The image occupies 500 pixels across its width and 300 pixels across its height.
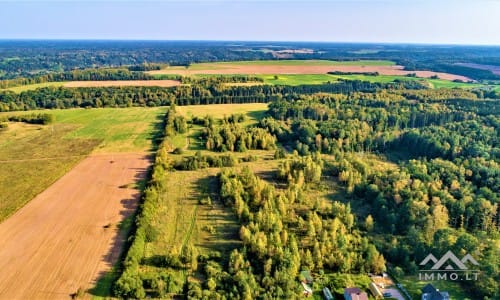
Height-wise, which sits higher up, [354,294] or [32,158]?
[32,158]

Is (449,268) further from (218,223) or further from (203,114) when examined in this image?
(203,114)

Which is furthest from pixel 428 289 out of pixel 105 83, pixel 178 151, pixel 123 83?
pixel 105 83

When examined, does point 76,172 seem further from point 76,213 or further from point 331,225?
point 331,225

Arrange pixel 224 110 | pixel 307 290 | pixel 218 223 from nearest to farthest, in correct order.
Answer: pixel 307 290
pixel 218 223
pixel 224 110

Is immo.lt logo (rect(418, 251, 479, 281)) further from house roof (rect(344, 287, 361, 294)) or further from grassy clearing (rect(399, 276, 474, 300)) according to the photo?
house roof (rect(344, 287, 361, 294))

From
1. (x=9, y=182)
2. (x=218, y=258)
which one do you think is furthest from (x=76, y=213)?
(x=218, y=258)

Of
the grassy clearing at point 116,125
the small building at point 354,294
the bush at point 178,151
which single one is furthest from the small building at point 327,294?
the grassy clearing at point 116,125

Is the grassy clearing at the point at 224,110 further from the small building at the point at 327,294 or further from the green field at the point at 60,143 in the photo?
the small building at the point at 327,294
